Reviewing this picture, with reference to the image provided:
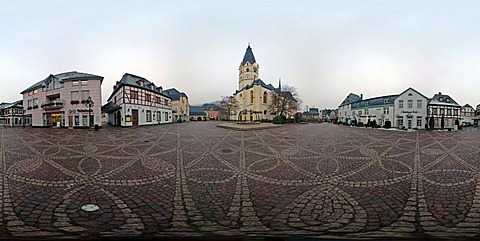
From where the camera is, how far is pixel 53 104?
24.2 m

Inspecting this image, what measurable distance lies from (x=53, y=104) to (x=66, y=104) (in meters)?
1.44

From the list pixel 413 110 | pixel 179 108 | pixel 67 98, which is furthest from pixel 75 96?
pixel 413 110

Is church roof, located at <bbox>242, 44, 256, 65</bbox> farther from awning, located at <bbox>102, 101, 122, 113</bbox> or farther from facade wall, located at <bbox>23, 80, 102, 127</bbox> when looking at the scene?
facade wall, located at <bbox>23, 80, 102, 127</bbox>

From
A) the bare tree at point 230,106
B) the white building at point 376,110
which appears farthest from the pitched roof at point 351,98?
the bare tree at point 230,106

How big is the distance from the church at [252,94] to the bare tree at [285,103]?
46 centimetres

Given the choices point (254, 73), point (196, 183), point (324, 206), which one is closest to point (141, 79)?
point (196, 183)

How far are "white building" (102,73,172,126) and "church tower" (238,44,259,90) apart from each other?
101 ft

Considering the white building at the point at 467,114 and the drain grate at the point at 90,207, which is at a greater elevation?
the white building at the point at 467,114

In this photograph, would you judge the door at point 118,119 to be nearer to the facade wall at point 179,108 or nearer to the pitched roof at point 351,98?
the facade wall at point 179,108

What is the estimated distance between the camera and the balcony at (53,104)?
24031 millimetres

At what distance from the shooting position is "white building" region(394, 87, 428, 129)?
113 feet

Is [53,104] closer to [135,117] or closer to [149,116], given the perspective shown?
[135,117]

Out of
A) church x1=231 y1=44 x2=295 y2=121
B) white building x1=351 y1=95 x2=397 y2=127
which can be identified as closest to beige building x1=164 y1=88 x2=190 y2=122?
church x1=231 y1=44 x2=295 y2=121

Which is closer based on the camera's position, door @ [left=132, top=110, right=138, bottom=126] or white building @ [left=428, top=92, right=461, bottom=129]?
door @ [left=132, top=110, right=138, bottom=126]
